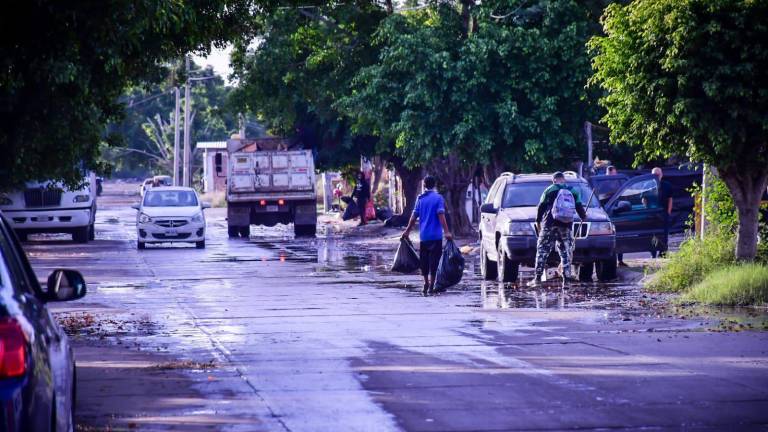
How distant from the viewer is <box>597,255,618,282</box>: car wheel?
21125 mm

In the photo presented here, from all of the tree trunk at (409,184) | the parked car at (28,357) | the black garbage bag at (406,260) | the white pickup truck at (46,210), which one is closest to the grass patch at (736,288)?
the black garbage bag at (406,260)

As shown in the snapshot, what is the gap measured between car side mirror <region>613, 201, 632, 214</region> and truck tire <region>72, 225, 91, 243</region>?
728 inches

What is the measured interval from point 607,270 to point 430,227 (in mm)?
3706

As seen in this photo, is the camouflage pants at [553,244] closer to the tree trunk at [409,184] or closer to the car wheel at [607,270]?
→ the car wheel at [607,270]

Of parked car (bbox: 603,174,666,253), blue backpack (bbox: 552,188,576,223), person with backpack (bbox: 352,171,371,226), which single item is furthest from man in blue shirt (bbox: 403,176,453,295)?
person with backpack (bbox: 352,171,371,226)

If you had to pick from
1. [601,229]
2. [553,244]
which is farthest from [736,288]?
[601,229]

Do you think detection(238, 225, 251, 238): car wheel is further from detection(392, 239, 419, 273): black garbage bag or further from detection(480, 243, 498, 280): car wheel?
detection(392, 239, 419, 273): black garbage bag

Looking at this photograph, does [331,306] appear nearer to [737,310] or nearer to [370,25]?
[737,310]

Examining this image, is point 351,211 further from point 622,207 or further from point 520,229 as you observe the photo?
point 520,229

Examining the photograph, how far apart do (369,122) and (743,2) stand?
19459mm

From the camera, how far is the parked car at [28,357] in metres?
4.95

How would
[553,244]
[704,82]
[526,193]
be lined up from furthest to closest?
[526,193] → [553,244] → [704,82]

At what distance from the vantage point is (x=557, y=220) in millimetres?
19719

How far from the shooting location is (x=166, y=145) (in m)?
104
